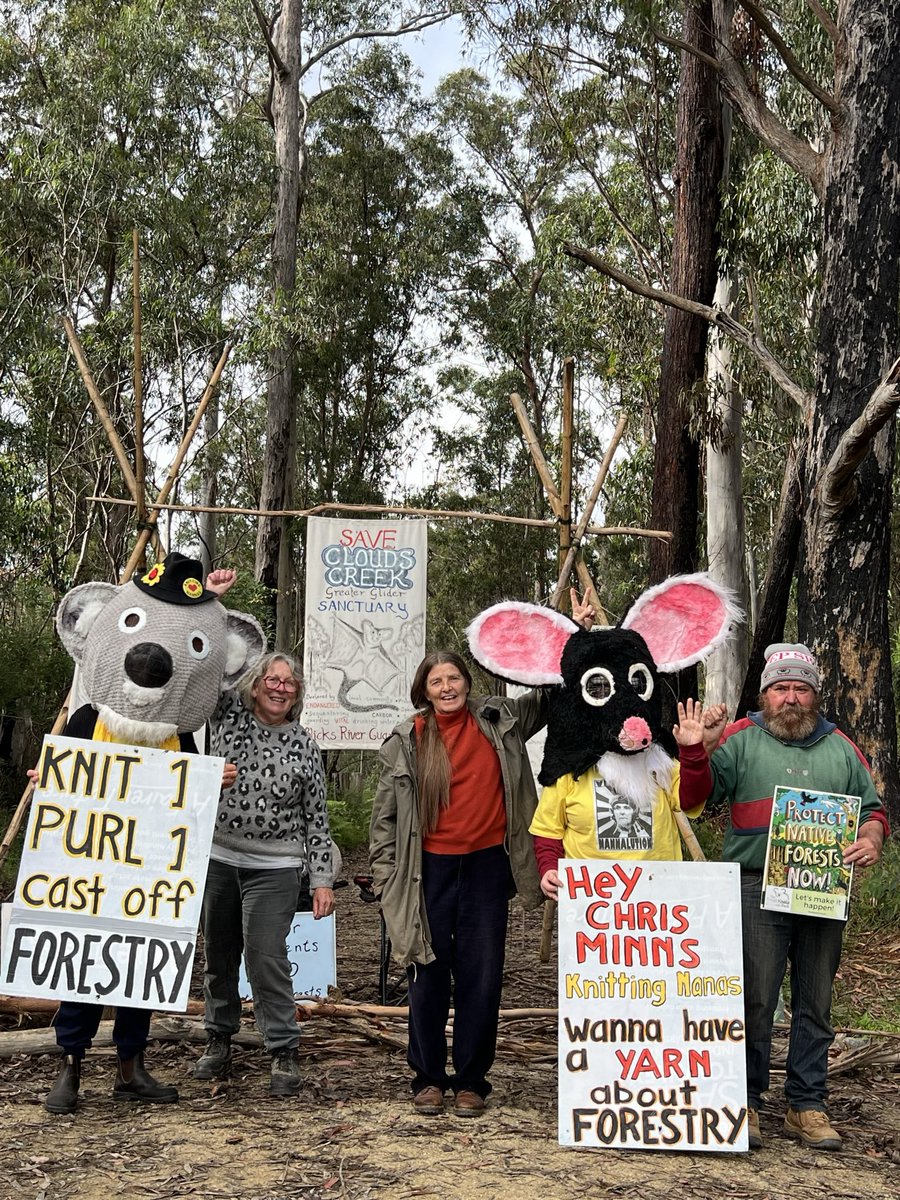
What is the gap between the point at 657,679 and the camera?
401cm

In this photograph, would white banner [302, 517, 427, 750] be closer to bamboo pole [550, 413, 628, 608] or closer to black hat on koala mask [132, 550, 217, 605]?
bamboo pole [550, 413, 628, 608]

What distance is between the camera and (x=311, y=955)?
17.9 feet

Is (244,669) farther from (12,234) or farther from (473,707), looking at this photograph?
(12,234)

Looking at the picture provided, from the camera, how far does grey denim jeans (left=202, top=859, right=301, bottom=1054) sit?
4133 mm

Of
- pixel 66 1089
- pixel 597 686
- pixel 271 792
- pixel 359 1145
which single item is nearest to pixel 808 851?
pixel 597 686

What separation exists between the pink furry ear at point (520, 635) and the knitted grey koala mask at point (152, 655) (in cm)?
81

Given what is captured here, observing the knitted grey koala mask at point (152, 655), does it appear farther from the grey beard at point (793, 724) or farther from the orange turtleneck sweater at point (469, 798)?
the grey beard at point (793, 724)

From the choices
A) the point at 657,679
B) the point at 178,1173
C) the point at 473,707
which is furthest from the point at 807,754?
the point at 178,1173

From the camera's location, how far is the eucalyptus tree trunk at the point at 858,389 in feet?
23.7

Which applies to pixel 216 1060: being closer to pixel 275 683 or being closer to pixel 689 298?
pixel 275 683

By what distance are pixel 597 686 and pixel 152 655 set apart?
1.40m

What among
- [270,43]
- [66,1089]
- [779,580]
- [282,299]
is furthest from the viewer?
[270,43]

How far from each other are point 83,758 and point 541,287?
58.6ft

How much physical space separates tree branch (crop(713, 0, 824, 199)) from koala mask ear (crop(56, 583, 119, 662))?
213 inches
